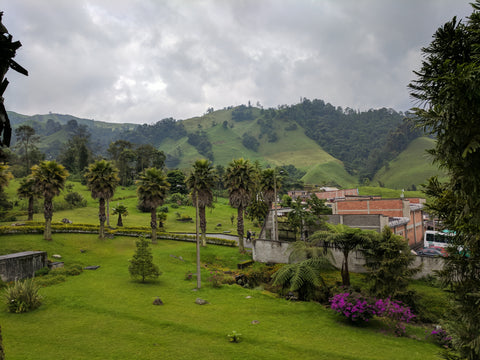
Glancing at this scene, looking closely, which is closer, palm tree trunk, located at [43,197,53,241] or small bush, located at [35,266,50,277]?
small bush, located at [35,266,50,277]

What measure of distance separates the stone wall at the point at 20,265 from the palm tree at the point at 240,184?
21.6 m

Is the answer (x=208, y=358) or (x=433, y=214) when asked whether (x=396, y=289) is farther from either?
(x=208, y=358)

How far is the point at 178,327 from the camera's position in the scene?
1534 centimetres

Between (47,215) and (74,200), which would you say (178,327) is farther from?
(74,200)

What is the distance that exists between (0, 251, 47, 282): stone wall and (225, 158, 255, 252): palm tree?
2160cm

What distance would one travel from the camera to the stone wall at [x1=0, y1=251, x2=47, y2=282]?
23112 millimetres

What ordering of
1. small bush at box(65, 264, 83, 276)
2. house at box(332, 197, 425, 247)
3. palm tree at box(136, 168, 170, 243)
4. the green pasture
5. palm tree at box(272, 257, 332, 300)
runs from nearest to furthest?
palm tree at box(272, 257, 332, 300), small bush at box(65, 264, 83, 276), palm tree at box(136, 168, 170, 243), house at box(332, 197, 425, 247), the green pasture

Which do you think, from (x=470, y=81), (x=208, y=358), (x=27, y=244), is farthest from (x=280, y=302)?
(x=27, y=244)

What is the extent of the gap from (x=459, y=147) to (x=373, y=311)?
43.3 ft

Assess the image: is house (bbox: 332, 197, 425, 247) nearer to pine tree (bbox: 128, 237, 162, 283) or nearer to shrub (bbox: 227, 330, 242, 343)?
pine tree (bbox: 128, 237, 162, 283)

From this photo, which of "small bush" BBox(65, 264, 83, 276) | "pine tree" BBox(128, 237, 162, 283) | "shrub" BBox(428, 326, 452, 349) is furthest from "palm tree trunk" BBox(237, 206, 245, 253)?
"shrub" BBox(428, 326, 452, 349)

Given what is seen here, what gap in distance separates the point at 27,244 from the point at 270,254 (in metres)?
27.4

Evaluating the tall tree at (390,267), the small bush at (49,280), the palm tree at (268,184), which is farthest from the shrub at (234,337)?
the palm tree at (268,184)

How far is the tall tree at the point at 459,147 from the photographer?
659 cm
